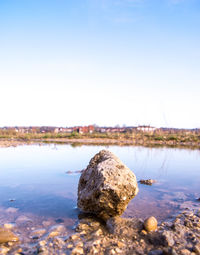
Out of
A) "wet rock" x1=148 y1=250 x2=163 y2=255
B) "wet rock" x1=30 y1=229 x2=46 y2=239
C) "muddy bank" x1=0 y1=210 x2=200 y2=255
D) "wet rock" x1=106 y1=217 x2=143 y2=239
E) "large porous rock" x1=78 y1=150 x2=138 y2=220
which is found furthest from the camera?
"large porous rock" x1=78 y1=150 x2=138 y2=220

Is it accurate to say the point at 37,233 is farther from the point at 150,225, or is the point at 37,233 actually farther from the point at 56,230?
the point at 150,225

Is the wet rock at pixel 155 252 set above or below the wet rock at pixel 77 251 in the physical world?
above

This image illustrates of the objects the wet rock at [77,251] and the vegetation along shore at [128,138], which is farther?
the vegetation along shore at [128,138]

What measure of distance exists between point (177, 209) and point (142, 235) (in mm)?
2132

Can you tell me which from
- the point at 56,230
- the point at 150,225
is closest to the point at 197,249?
the point at 150,225

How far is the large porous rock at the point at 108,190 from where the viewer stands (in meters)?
4.76

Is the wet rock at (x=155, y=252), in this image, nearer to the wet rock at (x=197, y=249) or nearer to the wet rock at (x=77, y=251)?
the wet rock at (x=197, y=249)

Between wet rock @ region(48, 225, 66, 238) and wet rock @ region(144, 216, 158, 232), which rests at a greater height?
wet rock @ region(144, 216, 158, 232)

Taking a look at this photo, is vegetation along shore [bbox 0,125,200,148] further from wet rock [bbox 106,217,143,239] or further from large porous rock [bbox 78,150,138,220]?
wet rock [bbox 106,217,143,239]

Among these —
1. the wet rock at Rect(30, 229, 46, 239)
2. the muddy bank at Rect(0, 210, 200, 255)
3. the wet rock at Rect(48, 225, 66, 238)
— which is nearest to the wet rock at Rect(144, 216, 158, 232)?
the muddy bank at Rect(0, 210, 200, 255)

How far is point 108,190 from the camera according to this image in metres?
4.69

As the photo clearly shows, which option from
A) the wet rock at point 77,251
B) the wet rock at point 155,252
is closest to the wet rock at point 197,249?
the wet rock at point 155,252

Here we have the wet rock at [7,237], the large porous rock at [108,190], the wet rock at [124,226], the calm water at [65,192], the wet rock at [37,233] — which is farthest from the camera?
the calm water at [65,192]

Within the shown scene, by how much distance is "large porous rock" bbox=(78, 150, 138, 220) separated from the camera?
187 inches
